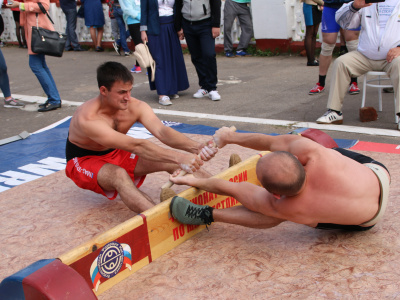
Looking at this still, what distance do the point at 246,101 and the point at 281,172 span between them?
4693 mm

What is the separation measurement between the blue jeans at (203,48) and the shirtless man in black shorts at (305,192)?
13.5 ft

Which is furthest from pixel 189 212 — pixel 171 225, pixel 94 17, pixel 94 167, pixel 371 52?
pixel 94 17

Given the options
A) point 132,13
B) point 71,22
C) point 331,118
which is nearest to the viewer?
point 331,118

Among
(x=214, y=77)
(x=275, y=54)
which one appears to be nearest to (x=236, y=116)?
(x=214, y=77)

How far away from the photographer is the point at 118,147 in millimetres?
3574

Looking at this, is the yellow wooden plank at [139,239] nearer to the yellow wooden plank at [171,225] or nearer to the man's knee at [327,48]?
the yellow wooden plank at [171,225]

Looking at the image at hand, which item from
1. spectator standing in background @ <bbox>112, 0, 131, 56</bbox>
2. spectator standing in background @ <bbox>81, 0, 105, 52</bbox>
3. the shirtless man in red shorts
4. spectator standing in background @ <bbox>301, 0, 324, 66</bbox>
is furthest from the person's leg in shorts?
spectator standing in background @ <bbox>81, 0, 105, 52</bbox>

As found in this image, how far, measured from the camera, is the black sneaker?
3203 millimetres

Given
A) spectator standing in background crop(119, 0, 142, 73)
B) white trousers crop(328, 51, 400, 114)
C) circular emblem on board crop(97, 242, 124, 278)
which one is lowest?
circular emblem on board crop(97, 242, 124, 278)

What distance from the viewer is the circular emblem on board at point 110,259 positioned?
9.12 feet

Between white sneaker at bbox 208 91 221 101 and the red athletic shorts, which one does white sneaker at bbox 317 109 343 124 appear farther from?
the red athletic shorts

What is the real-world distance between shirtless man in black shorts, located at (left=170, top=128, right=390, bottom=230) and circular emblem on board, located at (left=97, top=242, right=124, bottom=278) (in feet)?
1.59

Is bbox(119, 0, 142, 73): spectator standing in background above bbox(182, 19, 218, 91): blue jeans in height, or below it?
above

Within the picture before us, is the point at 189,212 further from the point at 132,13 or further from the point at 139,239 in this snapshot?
the point at 132,13
